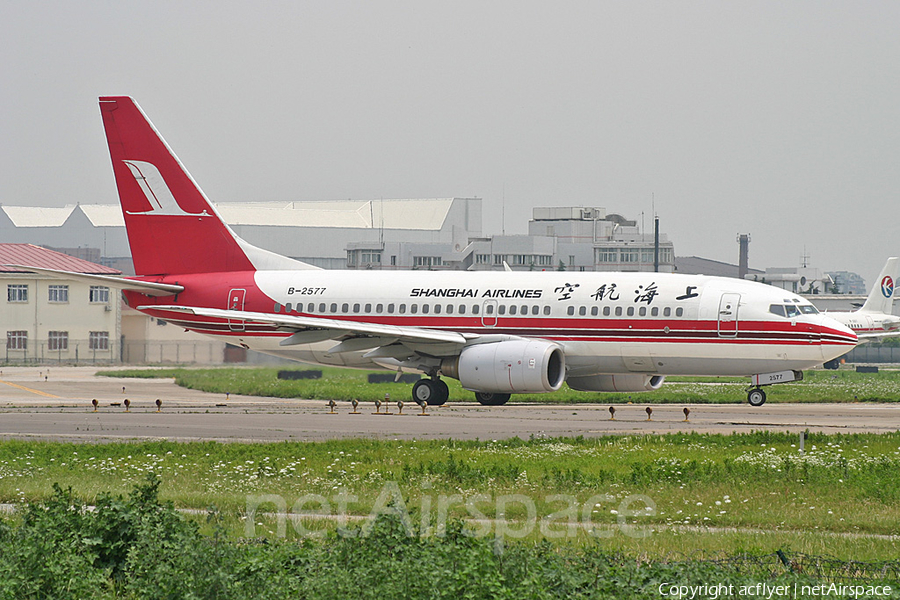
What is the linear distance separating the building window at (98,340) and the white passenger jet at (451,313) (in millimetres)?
39186

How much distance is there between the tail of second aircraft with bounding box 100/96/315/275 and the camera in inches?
1597

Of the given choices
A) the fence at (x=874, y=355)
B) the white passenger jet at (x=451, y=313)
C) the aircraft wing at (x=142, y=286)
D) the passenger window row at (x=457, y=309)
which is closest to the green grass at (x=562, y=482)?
the white passenger jet at (x=451, y=313)

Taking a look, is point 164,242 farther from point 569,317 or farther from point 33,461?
point 33,461

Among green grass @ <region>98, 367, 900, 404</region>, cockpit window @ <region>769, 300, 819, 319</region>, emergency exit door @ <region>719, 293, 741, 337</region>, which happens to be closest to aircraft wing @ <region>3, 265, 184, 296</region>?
green grass @ <region>98, 367, 900, 404</region>

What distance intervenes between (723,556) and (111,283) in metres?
30.1

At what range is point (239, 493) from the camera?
1661 cm

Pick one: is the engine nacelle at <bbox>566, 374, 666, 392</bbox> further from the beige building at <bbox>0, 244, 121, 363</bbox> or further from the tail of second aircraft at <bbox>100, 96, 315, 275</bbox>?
the beige building at <bbox>0, 244, 121, 363</bbox>

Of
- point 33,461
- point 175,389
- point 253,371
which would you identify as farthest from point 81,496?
point 253,371

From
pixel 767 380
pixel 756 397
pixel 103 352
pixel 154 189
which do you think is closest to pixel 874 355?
pixel 103 352

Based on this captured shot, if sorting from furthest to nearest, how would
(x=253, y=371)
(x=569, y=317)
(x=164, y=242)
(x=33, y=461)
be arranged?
(x=253, y=371)
(x=164, y=242)
(x=569, y=317)
(x=33, y=461)

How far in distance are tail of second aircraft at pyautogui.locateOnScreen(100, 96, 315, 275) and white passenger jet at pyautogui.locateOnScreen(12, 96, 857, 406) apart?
4cm

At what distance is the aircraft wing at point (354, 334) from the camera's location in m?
35.2

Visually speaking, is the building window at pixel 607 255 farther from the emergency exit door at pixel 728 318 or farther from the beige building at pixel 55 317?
the emergency exit door at pixel 728 318

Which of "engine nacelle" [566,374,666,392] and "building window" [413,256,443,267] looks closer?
"engine nacelle" [566,374,666,392]
